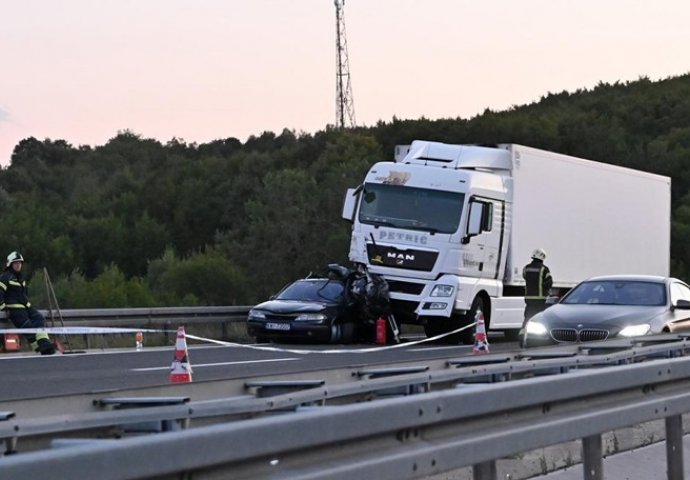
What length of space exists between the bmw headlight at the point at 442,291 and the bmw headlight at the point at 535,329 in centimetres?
600

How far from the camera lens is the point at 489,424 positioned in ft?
19.7

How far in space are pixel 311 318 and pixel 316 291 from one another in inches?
43.3

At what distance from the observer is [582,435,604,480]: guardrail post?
693 centimetres

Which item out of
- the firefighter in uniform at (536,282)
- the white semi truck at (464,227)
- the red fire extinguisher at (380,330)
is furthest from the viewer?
the firefighter in uniform at (536,282)

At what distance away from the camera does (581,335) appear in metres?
18.0

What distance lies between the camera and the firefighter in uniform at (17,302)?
2016 cm

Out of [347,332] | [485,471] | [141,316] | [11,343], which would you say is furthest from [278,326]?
[485,471]

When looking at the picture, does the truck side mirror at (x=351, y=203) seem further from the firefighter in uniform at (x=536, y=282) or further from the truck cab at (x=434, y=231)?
the firefighter in uniform at (x=536, y=282)

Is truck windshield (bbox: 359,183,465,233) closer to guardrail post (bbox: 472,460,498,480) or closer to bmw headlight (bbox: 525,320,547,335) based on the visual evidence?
bmw headlight (bbox: 525,320,547,335)

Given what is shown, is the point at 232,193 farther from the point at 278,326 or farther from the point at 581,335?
the point at 581,335

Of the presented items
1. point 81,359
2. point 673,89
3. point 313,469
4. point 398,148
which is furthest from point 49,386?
point 673,89

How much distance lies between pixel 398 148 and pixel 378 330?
3990 mm

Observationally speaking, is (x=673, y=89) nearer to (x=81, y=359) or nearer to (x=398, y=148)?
(x=398, y=148)

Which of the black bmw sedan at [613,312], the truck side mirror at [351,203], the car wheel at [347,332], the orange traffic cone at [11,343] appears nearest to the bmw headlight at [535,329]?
the black bmw sedan at [613,312]
